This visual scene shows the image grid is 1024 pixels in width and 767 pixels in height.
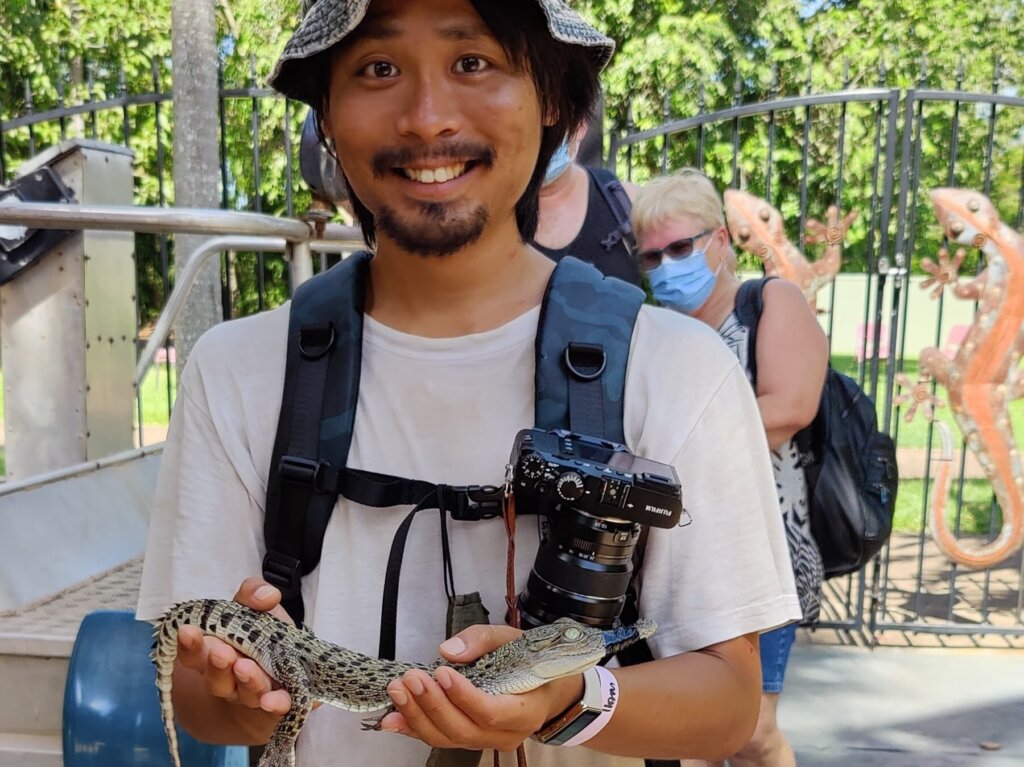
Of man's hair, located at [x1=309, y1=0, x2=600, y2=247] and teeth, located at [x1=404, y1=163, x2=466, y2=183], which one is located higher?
man's hair, located at [x1=309, y1=0, x2=600, y2=247]

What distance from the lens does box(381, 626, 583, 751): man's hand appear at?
1.09 metres

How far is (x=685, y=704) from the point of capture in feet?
4.12

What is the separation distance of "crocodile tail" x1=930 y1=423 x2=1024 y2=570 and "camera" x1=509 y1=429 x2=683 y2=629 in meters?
4.96

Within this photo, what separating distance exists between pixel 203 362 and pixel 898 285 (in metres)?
5.05

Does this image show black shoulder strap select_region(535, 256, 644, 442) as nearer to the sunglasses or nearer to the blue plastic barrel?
the blue plastic barrel

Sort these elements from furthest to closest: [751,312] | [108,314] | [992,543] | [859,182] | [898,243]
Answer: [859,182]
[992,543]
[898,243]
[108,314]
[751,312]

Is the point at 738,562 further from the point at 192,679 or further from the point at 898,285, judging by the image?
the point at 898,285

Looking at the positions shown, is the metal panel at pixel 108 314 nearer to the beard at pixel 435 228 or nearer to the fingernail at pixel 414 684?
the beard at pixel 435 228

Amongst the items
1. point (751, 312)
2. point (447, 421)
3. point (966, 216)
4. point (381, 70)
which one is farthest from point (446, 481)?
point (966, 216)

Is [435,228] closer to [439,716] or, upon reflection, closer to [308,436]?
[308,436]

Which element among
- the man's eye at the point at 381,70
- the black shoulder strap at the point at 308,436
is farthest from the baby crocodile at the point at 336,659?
the man's eye at the point at 381,70

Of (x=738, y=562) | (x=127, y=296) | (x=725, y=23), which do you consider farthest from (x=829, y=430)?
(x=725, y=23)

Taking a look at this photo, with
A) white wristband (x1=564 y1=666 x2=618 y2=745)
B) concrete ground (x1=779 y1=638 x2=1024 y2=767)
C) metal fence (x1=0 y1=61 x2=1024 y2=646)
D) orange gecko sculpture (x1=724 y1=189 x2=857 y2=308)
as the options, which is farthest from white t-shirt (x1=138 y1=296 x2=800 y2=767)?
orange gecko sculpture (x1=724 y1=189 x2=857 y2=308)

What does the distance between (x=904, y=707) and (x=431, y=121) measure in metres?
4.50
